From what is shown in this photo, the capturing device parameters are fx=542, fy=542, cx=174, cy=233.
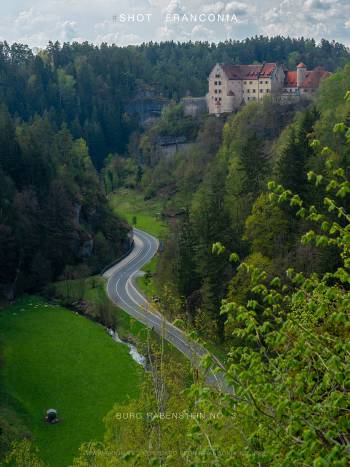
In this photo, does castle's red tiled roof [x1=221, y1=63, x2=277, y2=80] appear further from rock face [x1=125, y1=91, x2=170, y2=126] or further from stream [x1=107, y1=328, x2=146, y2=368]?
stream [x1=107, y1=328, x2=146, y2=368]

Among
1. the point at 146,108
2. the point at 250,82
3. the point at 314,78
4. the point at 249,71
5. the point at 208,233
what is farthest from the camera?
the point at 146,108

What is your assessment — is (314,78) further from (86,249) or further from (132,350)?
(132,350)

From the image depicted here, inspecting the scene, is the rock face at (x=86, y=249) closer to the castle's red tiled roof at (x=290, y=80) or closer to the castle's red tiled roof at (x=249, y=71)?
the castle's red tiled roof at (x=249, y=71)

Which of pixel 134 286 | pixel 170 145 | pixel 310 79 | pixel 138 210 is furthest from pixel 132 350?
pixel 170 145

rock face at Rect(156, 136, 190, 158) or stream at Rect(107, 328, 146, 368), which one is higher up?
rock face at Rect(156, 136, 190, 158)

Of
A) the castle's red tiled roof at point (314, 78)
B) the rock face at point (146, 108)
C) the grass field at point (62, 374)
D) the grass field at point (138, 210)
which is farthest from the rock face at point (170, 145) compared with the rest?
the grass field at point (62, 374)

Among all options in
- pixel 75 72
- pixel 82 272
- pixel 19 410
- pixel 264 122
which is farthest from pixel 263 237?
pixel 75 72

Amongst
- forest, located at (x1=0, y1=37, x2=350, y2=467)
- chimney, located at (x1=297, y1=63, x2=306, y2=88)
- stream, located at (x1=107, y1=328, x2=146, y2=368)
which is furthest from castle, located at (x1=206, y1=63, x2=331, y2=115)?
stream, located at (x1=107, y1=328, x2=146, y2=368)
